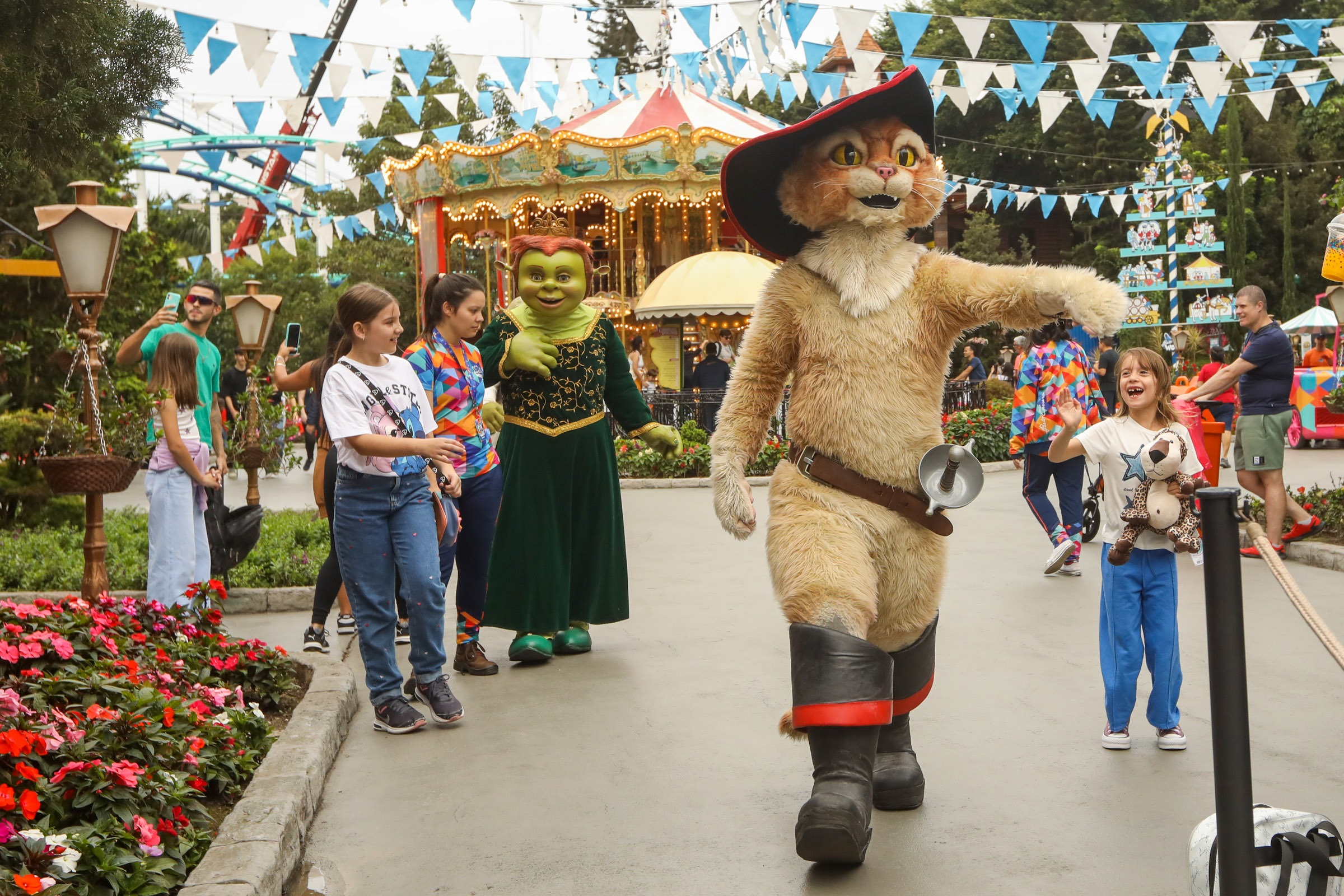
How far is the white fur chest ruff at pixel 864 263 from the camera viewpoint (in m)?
4.03

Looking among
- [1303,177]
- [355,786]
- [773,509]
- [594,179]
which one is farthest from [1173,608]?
[1303,177]

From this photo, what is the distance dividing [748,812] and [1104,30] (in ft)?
38.9

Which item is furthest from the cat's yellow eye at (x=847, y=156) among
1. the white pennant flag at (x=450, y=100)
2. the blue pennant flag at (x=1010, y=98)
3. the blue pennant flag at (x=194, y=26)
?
the white pennant flag at (x=450, y=100)

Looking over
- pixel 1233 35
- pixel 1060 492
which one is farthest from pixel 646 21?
pixel 1060 492

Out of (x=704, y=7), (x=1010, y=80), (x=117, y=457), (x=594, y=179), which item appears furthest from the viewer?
(x=594, y=179)

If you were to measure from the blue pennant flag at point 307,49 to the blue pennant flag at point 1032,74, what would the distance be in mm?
8337

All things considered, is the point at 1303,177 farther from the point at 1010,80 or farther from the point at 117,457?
the point at 117,457

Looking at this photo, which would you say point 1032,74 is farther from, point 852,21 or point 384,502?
point 384,502

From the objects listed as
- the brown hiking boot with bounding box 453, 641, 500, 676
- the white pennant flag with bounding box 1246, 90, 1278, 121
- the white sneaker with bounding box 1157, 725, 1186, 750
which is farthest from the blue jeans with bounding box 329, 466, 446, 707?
the white pennant flag with bounding box 1246, 90, 1278, 121

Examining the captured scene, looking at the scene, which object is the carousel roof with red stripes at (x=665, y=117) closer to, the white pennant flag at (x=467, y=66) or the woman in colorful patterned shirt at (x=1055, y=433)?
the white pennant flag at (x=467, y=66)

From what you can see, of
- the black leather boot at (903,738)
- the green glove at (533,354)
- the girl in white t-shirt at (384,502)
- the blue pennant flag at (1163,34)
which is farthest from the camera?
the blue pennant flag at (1163,34)

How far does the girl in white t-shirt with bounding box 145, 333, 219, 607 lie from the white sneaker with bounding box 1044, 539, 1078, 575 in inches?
209

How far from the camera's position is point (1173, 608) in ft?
15.1

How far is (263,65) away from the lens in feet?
46.0
